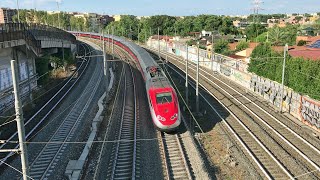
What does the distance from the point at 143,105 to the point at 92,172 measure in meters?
15.3

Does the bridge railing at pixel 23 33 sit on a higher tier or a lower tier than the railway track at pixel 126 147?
higher

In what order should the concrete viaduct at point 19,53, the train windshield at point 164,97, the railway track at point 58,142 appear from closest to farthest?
1. the railway track at point 58,142
2. the train windshield at point 164,97
3. the concrete viaduct at point 19,53

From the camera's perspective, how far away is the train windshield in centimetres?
2550

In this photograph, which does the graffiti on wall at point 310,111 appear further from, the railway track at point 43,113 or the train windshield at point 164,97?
the railway track at point 43,113

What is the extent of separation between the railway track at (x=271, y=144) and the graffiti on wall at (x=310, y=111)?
2404 millimetres

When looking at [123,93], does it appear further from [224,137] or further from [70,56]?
[70,56]

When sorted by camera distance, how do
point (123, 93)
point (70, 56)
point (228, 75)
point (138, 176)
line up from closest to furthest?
point (138, 176) → point (123, 93) → point (228, 75) → point (70, 56)

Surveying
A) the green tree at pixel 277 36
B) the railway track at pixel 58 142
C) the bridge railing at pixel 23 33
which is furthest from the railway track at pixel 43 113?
the green tree at pixel 277 36

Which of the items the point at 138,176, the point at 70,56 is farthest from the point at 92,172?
the point at 70,56

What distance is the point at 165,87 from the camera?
88.6 ft

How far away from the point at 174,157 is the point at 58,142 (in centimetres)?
790

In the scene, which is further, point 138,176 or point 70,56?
point 70,56

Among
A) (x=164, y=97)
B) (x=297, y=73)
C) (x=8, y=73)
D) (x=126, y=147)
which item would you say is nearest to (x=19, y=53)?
(x=8, y=73)

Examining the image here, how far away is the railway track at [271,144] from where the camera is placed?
20172mm
